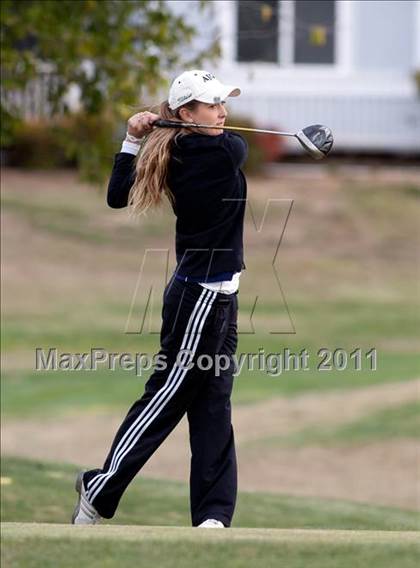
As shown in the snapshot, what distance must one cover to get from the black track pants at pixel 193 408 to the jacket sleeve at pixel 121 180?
423mm

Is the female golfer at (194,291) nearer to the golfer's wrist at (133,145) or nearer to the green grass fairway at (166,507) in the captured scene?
the golfer's wrist at (133,145)

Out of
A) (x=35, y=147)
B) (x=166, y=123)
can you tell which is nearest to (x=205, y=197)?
(x=166, y=123)

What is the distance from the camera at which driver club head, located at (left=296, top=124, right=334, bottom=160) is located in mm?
5773

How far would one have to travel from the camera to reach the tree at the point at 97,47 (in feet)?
29.7

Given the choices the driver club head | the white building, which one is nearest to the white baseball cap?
the driver club head

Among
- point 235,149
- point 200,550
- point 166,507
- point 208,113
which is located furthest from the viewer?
point 166,507

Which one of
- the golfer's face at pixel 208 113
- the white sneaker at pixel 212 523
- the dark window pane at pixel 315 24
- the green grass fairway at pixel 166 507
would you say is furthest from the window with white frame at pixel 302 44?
the white sneaker at pixel 212 523

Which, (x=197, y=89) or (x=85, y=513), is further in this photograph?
(x=85, y=513)

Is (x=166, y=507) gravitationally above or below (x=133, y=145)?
below

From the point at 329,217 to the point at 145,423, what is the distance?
16533 mm

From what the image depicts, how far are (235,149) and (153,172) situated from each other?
1.16ft

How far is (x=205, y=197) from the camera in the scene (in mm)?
5605

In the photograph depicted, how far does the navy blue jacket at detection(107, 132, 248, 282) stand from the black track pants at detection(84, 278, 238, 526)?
12 cm

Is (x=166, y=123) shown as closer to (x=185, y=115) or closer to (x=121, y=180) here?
(x=185, y=115)
